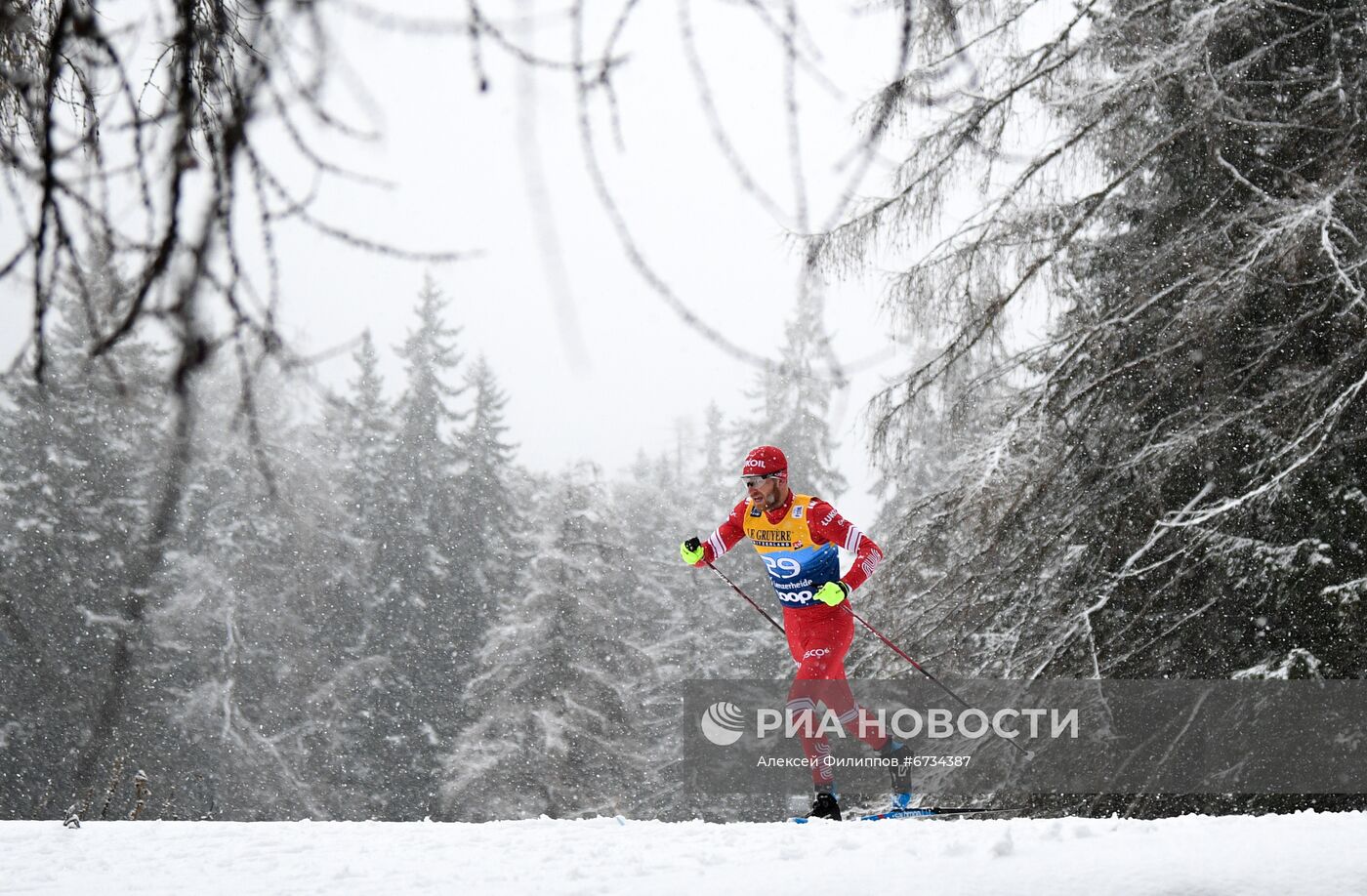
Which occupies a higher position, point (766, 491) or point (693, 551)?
point (766, 491)

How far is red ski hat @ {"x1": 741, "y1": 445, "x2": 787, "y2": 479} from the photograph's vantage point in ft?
21.0

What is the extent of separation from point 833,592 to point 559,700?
68.9ft

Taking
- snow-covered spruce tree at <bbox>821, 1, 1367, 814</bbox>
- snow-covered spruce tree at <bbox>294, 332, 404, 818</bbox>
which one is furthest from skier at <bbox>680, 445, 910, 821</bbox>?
snow-covered spruce tree at <bbox>294, 332, 404, 818</bbox>

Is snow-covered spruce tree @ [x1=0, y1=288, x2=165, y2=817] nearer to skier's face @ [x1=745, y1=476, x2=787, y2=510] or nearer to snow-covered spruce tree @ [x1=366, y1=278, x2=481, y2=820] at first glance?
snow-covered spruce tree @ [x1=366, y1=278, x2=481, y2=820]

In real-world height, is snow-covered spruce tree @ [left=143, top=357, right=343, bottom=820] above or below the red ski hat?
above

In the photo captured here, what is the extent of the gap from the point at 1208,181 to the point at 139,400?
27.3 feet

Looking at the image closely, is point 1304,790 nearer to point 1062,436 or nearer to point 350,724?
point 1062,436

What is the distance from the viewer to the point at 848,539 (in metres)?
6.32

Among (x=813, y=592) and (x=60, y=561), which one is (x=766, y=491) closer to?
(x=813, y=592)

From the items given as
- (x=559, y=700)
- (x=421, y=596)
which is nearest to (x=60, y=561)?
(x=421, y=596)

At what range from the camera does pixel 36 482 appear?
24250 mm

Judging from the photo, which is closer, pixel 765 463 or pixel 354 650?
pixel 765 463

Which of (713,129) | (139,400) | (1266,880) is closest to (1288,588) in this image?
(1266,880)

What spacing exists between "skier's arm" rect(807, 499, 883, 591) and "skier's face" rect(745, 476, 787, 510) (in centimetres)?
20
